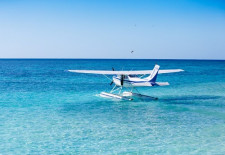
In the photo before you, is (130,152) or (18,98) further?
(18,98)

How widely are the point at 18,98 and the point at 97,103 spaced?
19.6 feet

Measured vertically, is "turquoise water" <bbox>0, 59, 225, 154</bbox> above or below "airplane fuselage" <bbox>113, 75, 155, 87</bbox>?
below

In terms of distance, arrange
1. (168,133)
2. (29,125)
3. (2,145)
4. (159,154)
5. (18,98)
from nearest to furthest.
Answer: (159,154)
(2,145)
(168,133)
(29,125)
(18,98)

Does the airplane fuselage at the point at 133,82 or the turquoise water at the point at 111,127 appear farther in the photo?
the airplane fuselage at the point at 133,82

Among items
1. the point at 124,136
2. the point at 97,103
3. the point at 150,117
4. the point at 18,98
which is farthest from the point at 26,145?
the point at 18,98

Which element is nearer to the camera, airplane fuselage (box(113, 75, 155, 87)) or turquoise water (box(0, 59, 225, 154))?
turquoise water (box(0, 59, 225, 154))

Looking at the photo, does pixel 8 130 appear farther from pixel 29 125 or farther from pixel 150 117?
pixel 150 117

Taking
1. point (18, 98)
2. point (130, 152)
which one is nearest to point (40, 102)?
point (18, 98)

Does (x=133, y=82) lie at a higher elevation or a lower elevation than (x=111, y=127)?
higher

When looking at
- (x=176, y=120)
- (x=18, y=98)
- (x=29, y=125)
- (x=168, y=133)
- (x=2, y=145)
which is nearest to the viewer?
(x=2, y=145)

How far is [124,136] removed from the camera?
38.6 ft

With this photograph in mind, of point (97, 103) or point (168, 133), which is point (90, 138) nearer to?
point (168, 133)

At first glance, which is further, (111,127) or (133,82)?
→ (133,82)

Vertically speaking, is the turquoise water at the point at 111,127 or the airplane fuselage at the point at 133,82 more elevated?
the airplane fuselage at the point at 133,82
